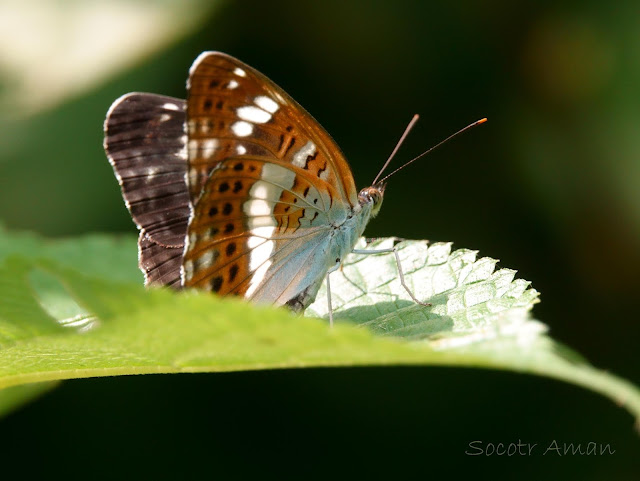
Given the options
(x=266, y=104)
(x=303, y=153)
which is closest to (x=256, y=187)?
(x=303, y=153)

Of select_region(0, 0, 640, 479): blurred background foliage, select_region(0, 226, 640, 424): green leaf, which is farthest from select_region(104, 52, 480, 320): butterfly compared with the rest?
select_region(0, 0, 640, 479): blurred background foliage

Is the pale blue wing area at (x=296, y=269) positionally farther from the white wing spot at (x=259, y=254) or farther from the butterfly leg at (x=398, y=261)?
the butterfly leg at (x=398, y=261)

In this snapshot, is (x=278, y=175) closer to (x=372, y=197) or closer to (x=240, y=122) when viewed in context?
(x=240, y=122)

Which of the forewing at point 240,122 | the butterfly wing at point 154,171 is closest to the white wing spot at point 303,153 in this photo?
the forewing at point 240,122

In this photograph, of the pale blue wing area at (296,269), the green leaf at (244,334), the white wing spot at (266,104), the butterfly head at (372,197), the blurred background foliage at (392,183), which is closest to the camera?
the green leaf at (244,334)

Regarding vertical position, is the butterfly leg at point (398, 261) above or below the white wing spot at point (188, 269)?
below

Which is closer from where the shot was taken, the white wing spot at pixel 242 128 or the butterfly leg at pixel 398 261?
the butterfly leg at pixel 398 261

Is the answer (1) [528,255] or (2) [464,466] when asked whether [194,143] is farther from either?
(1) [528,255]

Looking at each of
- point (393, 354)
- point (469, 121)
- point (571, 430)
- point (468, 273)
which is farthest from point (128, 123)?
point (571, 430)
